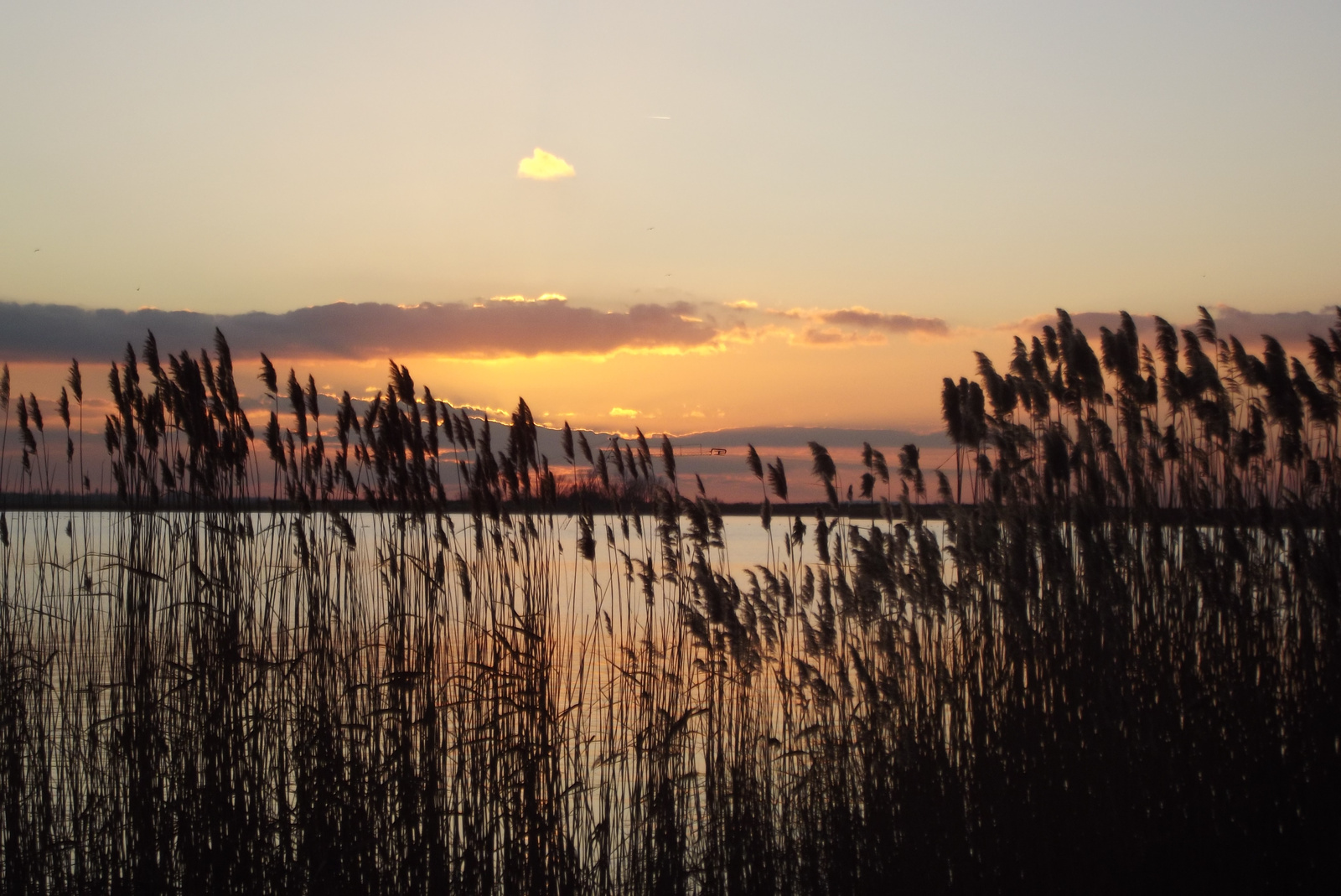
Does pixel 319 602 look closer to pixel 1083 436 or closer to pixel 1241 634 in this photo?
pixel 1083 436

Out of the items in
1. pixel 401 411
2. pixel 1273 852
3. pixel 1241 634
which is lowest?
pixel 1273 852

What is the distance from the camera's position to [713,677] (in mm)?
5875

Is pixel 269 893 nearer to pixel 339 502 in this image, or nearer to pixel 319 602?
pixel 319 602

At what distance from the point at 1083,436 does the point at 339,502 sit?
4.32 metres

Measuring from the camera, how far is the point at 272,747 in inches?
182

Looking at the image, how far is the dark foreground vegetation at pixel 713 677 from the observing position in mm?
4383

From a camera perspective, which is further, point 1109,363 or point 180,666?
point 1109,363

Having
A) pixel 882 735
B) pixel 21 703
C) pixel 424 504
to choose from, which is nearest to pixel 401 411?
pixel 424 504

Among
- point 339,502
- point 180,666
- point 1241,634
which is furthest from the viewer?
point 339,502

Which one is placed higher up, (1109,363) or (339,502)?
(1109,363)

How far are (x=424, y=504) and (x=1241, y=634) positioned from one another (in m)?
4.29

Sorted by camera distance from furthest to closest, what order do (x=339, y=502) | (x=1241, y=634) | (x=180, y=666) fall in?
(x=339, y=502) < (x=1241, y=634) < (x=180, y=666)

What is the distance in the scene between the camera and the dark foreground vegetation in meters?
4.38

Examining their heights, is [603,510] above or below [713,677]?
above
